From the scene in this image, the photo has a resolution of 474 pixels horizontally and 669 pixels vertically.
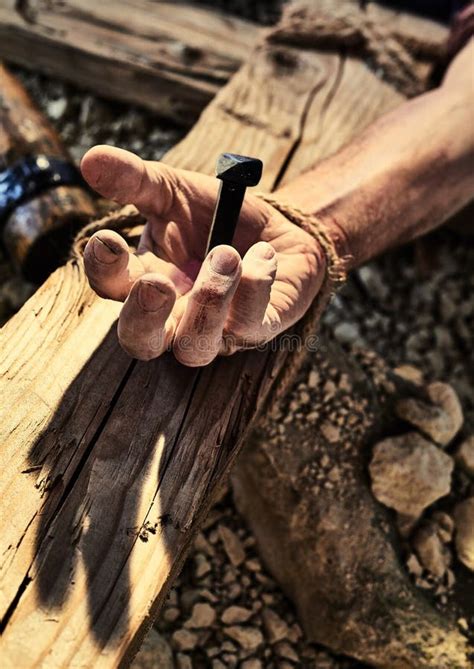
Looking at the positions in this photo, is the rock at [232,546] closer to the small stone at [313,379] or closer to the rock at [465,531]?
the small stone at [313,379]

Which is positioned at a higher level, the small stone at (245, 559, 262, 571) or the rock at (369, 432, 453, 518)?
the rock at (369, 432, 453, 518)

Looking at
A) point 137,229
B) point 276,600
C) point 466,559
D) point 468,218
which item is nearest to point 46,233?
point 137,229

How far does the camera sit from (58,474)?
126 centimetres

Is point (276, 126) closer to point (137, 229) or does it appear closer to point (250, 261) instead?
point (137, 229)

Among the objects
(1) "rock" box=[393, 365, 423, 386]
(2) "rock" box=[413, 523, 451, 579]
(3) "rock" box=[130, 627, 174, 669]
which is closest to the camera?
(3) "rock" box=[130, 627, 174, 669]

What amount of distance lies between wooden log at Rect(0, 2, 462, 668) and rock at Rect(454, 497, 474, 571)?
231 mm

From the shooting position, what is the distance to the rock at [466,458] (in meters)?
2.02

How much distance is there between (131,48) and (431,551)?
2.30 meters

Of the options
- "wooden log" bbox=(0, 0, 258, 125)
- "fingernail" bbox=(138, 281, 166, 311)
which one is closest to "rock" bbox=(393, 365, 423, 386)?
"fingernail" bbox=(138, 281, 166, 311)

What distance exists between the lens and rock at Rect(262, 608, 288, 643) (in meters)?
1.85

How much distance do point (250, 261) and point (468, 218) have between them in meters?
1.85

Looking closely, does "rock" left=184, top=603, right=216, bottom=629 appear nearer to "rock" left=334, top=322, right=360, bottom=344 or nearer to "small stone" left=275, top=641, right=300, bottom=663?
"small stone" left=275, top=641, right=300, bottom=663

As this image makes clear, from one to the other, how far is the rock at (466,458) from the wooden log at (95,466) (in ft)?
1.61

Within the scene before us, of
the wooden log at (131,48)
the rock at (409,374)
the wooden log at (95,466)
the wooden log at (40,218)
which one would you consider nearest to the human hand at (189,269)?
the wooden log at (95,466)
